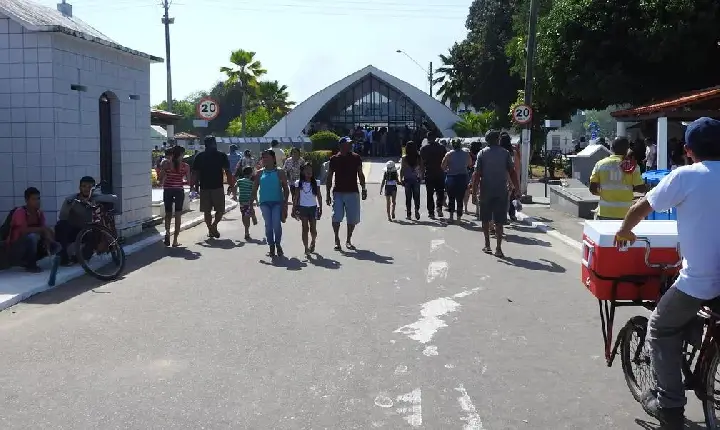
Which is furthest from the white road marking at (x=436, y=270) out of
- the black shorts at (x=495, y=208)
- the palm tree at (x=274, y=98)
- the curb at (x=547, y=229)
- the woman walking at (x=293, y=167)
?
Result: the palm tree at (x=274, y=98)

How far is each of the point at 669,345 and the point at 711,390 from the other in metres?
0.31

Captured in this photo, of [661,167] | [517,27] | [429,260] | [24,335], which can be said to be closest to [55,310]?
[24,335]

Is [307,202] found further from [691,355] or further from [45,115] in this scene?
[691,355]

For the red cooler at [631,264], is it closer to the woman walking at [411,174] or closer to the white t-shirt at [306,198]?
the white t-shirt at [306,198]

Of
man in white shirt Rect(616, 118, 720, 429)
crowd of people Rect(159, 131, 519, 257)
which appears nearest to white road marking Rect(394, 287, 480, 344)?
man in white shirt Rect(616, 118, 720, 429)

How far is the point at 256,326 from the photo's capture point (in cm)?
790

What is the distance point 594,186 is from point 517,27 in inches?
1398

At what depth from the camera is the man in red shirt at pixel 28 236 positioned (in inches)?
428

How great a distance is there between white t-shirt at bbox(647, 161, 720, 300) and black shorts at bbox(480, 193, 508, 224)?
7762 mm

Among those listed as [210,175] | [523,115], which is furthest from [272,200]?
[523,115]

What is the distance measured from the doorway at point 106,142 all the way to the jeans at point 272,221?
11.1ft

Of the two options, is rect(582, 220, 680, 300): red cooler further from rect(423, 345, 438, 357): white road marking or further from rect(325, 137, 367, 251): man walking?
rect(325, 137, 367, 251): man walking

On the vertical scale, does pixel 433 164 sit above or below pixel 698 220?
above

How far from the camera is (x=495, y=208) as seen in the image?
487 inches
